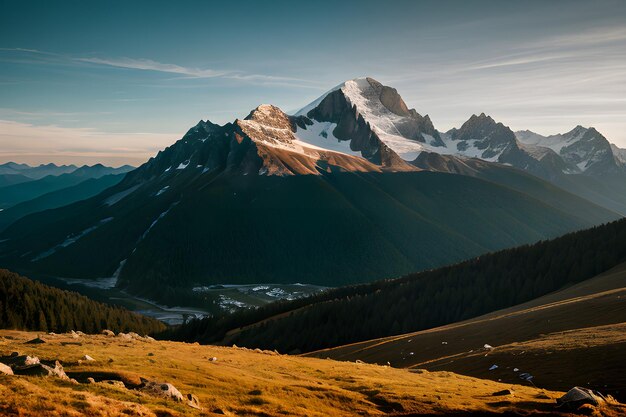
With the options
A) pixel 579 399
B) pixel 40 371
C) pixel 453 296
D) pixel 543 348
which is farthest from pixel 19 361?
pixel 453 296

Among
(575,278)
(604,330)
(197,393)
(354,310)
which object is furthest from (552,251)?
(197,393)

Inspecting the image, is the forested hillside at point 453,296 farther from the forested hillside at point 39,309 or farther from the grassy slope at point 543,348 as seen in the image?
the forested hillside at point 39,309

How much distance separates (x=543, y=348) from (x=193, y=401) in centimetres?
5203

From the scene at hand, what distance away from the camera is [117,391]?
36.8m

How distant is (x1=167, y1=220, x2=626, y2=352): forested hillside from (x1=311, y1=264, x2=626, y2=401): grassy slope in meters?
46.5

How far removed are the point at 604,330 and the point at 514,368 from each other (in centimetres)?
1649

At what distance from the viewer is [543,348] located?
6981cm

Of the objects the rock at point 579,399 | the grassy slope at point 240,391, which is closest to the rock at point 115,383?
the grassy slope at point 240,391

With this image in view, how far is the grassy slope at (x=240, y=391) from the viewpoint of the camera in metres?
32.1

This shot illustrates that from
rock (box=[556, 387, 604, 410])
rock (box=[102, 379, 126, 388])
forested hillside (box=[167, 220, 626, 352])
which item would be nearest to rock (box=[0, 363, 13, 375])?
rock (box=[102, 379, 126, 388])

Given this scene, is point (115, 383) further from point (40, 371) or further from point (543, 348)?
point (543, 348)

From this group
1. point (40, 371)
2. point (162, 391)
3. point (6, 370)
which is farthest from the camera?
point (162, 391)

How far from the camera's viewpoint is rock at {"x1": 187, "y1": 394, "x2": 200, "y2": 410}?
37.7 metres

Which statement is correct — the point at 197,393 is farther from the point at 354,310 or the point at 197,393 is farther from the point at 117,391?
the point at 354,310
